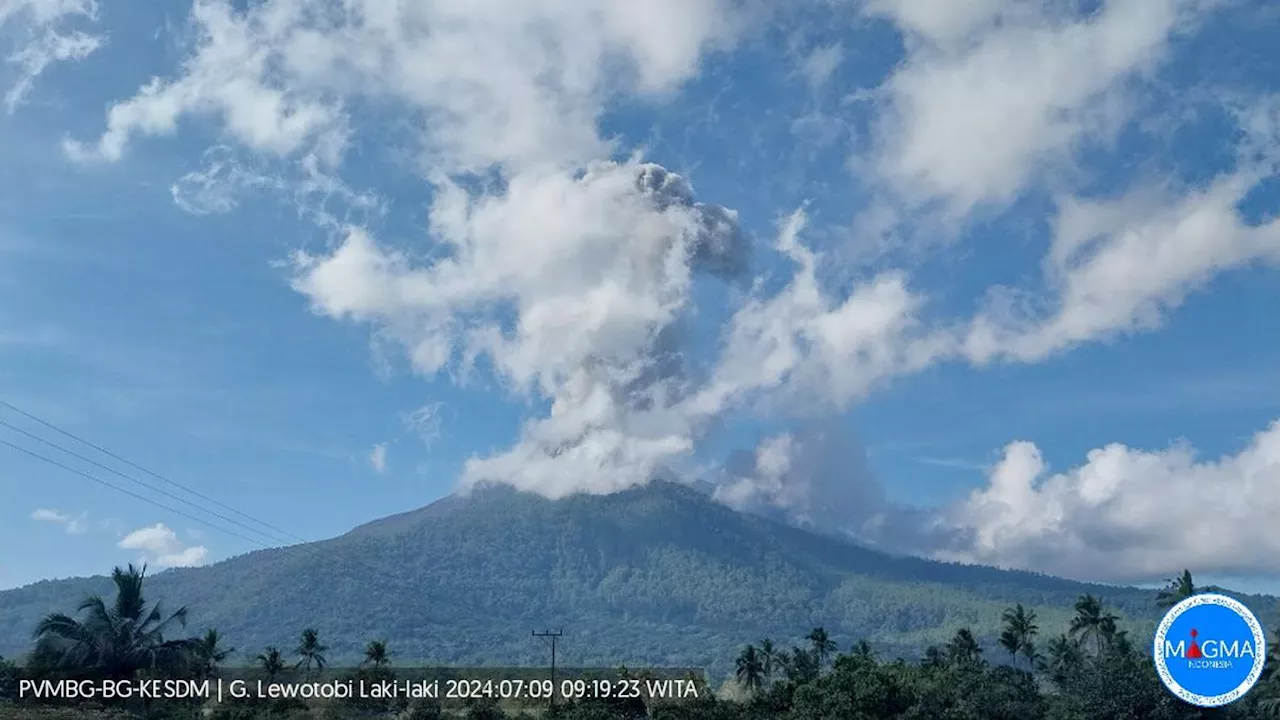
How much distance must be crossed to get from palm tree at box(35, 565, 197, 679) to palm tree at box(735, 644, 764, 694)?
9158 cm

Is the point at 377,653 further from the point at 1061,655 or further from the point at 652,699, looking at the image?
the point at 1061,655

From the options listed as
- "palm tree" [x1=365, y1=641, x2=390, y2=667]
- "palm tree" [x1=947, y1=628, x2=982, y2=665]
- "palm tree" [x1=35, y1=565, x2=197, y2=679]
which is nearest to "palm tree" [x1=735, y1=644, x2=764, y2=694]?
"palm tree" [x1=947, y1=628, x2=982, y2=665]

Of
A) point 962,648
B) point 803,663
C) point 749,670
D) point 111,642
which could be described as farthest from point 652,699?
point 962,648

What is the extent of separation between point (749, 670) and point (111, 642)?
315 ft

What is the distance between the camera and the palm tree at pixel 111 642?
2007 inches

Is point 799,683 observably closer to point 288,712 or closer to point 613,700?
point 613,700

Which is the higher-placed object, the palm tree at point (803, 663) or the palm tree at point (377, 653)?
the palm tree at point (377, 653)

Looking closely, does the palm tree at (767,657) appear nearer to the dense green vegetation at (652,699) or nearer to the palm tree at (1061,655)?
the dense green vegetation at (652,699)

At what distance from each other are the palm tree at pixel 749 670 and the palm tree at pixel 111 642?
3606 inches

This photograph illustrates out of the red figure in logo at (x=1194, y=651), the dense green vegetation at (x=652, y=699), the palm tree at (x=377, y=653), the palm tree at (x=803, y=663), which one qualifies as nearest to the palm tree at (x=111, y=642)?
the dense green vegetation at (x=652, y=699)

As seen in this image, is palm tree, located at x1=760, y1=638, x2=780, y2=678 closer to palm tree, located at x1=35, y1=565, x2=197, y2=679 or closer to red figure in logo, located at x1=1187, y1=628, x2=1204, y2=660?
palm tree, located at x1=35, y1=565, x2=197, y2=679

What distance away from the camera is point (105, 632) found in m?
51.5

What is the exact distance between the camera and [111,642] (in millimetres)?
51312

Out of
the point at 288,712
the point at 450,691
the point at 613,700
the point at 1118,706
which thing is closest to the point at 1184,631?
the point at 1118,706
